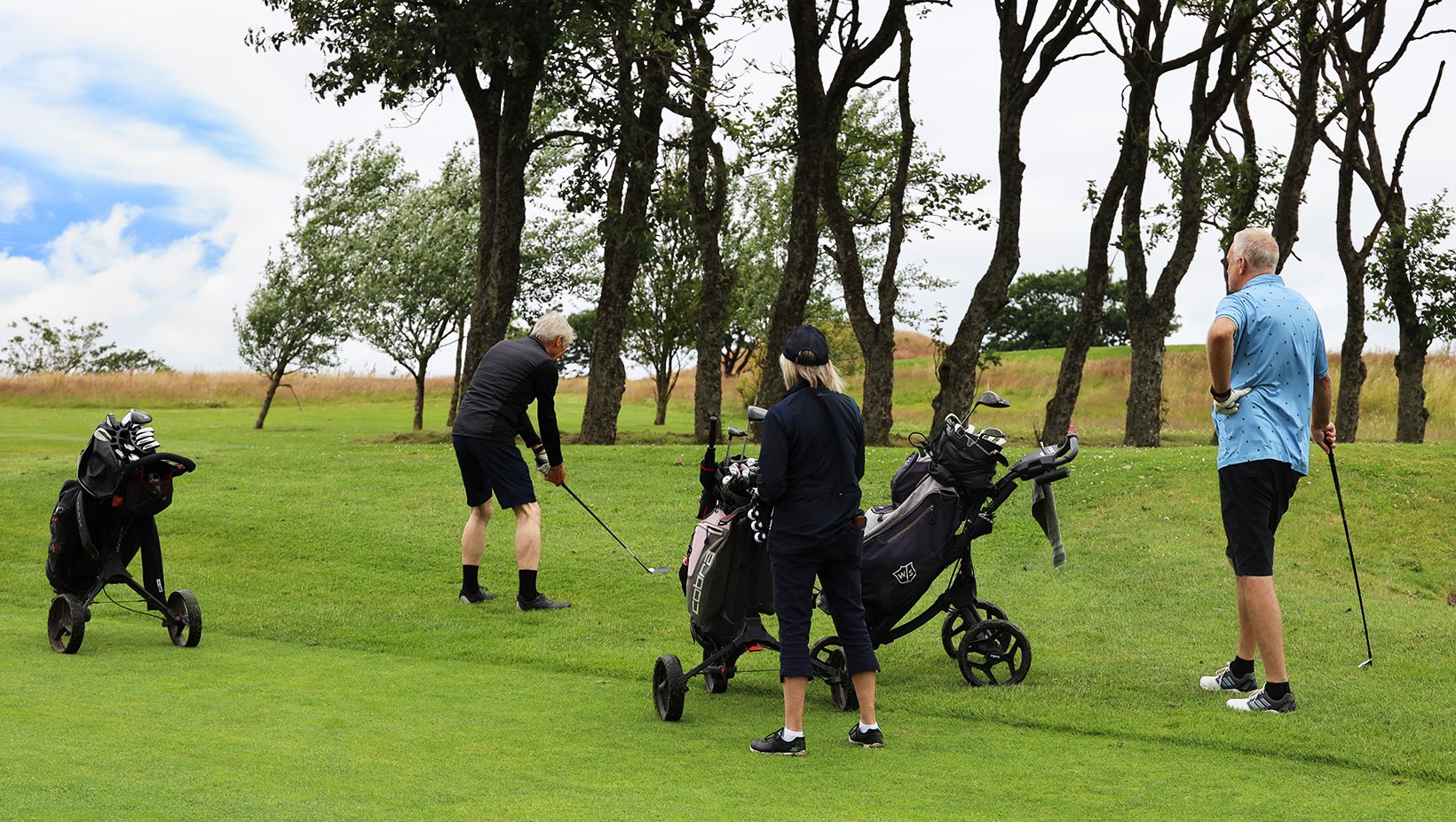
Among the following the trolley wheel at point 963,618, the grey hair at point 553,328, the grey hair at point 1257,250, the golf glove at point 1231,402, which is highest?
the grey hair at point 1257,250

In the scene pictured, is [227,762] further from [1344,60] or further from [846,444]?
[1344,60]

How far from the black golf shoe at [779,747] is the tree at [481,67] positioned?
15.9 meters

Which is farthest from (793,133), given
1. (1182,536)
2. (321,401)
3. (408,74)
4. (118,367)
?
(118,367)

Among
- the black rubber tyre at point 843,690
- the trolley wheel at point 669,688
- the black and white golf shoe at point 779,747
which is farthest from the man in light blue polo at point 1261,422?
the trolley wheel at point 669,688

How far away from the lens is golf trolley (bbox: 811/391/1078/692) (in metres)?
7.35

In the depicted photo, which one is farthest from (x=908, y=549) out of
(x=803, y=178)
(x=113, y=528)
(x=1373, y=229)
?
(x=1373, y=229)

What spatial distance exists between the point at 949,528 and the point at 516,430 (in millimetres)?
3874

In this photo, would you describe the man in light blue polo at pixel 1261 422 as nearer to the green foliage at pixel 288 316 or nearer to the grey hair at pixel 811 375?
the grey hair at pixel 811 375

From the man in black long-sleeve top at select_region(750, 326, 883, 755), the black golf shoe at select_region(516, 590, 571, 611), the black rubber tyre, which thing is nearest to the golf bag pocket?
the black rubber tyre

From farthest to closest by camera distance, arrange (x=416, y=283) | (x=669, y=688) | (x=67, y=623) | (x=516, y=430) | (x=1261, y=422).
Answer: (x=416, y=283), (x=516, y=430), (x=67, y=623), (x=1261, y=422), (x=669, y=688)

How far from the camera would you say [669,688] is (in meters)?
6.62

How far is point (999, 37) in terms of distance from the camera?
2358 centimetres

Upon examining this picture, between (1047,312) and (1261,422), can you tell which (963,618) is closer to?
(1261,422)

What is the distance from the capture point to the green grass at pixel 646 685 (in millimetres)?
5273
